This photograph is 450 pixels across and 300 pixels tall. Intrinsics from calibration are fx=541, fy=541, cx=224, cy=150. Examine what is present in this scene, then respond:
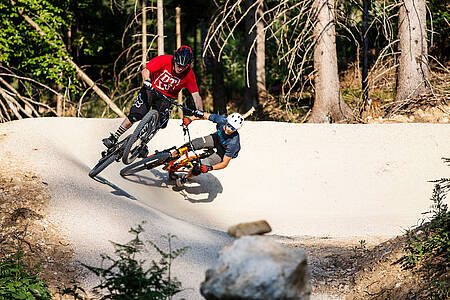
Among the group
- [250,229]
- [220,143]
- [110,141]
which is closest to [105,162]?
[110,141]

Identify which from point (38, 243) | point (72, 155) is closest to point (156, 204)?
point (72, 155)

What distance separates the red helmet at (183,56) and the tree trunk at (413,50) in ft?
25.3

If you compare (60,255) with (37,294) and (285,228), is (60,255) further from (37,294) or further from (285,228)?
(285,228)

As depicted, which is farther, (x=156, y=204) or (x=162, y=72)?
(x=156, y=204)

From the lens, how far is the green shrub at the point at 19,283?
4754mm

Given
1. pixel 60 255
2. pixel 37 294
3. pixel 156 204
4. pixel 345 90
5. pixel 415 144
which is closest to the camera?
pixel 37 294

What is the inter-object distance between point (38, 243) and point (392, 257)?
164 inches

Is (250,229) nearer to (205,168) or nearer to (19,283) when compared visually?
(19,283)

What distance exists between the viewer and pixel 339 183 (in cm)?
1129

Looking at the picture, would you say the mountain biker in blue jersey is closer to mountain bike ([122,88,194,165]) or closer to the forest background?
mountain bike ([122,88,194,165])

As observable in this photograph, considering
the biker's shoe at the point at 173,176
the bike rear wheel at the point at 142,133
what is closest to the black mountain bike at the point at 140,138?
the bike rear wheel at the point at 142,133

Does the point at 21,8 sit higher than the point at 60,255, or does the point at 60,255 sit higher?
the point at 21,8

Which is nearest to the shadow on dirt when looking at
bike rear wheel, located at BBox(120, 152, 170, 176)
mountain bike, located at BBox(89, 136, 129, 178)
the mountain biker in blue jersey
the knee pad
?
mountain bike, located at BBox(89, 136, 129, 178)

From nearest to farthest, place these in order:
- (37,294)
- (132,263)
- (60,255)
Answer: (132,263) → (37,294) → (60,255)
